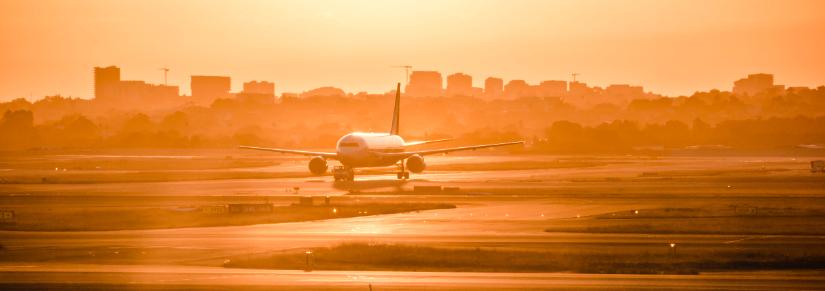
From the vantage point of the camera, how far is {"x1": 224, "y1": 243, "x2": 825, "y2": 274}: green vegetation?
41.7 metres

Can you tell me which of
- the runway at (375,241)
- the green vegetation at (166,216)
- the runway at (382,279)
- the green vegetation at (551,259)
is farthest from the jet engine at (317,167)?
the runway at (382,279)

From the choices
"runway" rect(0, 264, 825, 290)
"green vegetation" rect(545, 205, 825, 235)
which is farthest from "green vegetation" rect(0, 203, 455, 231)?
"runway" rect(0, 264, 825, 290)

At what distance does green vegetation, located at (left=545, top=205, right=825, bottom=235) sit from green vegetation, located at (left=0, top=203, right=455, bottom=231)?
1205 cm

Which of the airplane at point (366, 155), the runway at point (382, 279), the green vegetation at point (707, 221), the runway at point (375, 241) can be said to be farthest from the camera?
the airplane at point (366, 155)

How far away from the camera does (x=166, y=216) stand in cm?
6200

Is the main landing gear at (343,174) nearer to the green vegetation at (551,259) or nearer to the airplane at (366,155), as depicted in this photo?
the airplane at (366,155)

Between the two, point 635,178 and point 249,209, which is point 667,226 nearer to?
point 249,209

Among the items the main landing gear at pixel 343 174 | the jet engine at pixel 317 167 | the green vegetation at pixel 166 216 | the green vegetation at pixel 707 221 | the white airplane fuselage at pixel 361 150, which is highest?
the white airplane fuselage at pixel 361 150

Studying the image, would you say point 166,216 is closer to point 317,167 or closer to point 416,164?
point 317,167

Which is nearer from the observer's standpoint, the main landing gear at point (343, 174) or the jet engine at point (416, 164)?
the main landing gear at point (343, 174)

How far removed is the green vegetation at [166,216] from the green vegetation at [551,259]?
14.8 m

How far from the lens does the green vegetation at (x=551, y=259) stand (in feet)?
137

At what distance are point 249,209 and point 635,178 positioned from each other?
45861 mm

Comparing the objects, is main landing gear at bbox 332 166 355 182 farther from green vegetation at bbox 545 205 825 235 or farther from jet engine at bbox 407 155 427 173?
green vegetation at bbox 545 205 825 235
